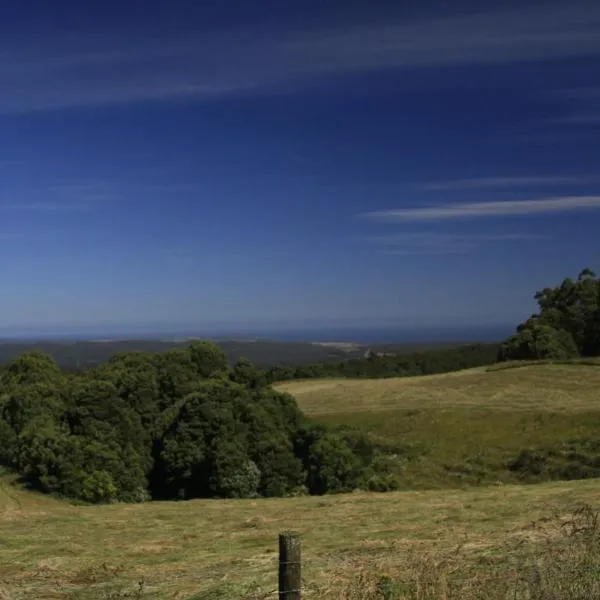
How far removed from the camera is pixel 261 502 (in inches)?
925

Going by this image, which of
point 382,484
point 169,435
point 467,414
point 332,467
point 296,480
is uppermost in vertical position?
point 169,435

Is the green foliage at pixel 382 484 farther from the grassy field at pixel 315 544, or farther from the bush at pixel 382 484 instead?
the grassy field at pixel 315 544

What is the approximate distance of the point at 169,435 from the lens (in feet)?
113

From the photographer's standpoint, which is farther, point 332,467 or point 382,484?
point 332,467

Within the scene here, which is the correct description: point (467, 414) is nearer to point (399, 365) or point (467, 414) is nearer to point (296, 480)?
point (296, 480)

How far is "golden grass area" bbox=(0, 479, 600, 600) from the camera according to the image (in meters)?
11.3

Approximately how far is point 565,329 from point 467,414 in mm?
34279

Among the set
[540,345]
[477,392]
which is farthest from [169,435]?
[540,345]

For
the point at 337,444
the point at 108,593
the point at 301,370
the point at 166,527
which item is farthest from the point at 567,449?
the point at 301,370

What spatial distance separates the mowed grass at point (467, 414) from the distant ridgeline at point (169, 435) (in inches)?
115

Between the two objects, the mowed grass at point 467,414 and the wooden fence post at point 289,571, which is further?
the mowed grass at point 467,414

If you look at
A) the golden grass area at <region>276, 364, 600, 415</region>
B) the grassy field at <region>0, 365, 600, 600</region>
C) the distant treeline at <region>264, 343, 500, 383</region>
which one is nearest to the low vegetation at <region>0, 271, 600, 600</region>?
the grassy field at <region>0, 365, 600, 600</region>

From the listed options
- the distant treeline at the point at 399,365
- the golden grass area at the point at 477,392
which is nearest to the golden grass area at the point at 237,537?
the golden grass area at the point at 477,392

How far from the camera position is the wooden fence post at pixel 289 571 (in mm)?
7242
